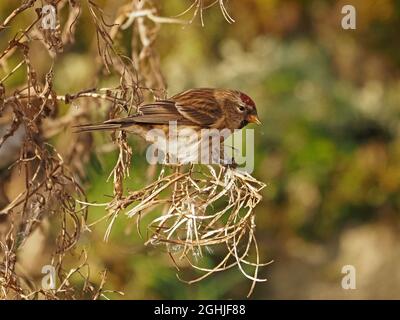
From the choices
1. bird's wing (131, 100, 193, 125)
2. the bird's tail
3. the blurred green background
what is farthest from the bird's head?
the blurred green background

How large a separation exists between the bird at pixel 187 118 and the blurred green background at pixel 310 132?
6.50ft

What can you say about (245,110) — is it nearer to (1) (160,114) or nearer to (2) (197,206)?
(1) (160,114)

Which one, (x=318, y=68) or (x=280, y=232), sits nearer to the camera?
(x=280, y=232)

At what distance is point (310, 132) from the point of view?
6609mm

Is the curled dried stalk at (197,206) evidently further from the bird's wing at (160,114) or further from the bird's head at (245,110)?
the bird's head at (245,110)

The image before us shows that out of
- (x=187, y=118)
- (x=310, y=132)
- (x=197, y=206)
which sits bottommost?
(x=310, y=132)

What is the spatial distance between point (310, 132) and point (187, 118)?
3.03m

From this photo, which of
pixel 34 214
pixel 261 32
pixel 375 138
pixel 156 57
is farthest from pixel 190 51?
pixel 34 214

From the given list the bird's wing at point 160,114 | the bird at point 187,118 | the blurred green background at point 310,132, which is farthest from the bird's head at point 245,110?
the blurred green background at point 310,132

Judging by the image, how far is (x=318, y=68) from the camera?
7.18 m

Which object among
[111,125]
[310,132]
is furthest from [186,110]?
[310,132]

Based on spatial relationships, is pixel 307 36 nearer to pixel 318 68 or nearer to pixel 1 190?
pixel 318 68

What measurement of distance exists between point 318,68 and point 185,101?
11.9 ft

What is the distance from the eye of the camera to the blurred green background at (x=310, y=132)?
21.0 feet
